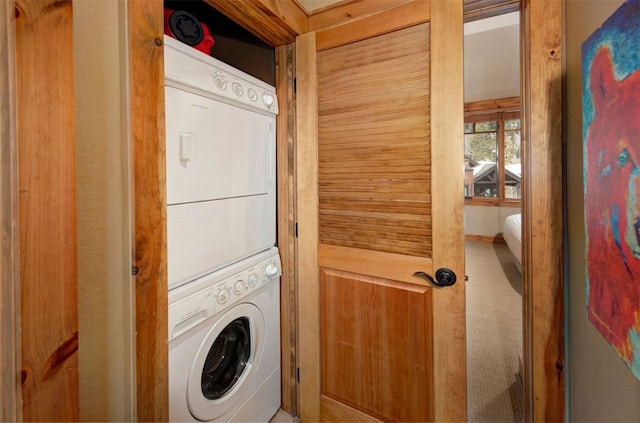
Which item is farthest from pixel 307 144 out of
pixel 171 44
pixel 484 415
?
pixel 484 415

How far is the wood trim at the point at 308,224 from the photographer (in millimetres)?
1522

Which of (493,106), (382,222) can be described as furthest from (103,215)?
(493,106)

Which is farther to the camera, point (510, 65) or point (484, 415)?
point (510, 65)

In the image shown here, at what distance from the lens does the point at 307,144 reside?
60.8 inches

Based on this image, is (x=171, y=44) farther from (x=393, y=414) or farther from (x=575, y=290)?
(x=393, y=414)

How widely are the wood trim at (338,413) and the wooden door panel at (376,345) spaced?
Result: 26 mm

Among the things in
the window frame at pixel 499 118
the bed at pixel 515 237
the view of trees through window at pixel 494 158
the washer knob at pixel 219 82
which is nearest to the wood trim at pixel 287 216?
the washer knob at pixel 219 82

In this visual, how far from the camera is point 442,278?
48.0 inches

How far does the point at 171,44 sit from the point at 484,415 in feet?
8.30

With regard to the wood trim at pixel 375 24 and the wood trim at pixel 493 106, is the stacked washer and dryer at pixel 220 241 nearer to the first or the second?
the wood trim at pixel 375 24

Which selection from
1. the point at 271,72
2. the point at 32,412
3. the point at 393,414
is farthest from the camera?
the point at 271,72

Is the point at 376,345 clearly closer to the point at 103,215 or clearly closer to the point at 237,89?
the point at 103,215

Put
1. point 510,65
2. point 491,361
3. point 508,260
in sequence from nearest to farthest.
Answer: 1. point 491,361
2. point 510,65
3. point 508,260

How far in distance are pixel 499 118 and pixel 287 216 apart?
18.9 feet
